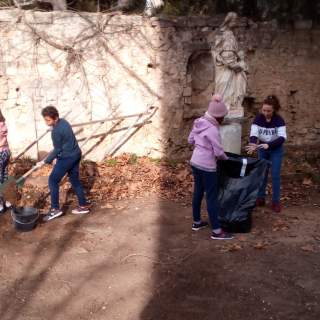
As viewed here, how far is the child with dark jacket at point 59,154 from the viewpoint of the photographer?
5.88 metres

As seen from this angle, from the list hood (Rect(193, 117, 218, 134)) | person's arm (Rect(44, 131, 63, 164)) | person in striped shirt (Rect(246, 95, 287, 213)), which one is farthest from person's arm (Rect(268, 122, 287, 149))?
person's arm (Rect(44, 131, 63, 164))

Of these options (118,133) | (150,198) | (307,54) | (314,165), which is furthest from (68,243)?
(307,54)

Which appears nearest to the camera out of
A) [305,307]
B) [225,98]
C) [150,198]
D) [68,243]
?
[305,307]

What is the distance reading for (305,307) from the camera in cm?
419

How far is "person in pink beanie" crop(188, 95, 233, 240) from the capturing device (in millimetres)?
5227

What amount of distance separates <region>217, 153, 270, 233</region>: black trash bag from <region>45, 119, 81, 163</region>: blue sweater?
1889mm

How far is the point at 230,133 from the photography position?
852cm

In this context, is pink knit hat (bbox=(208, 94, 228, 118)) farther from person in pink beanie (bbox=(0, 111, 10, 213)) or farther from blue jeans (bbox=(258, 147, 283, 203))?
person in pink beanie (bbox=(0, 111, 10, 213))

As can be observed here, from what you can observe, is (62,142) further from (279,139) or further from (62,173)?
(279,139)

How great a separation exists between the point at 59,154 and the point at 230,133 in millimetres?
3583

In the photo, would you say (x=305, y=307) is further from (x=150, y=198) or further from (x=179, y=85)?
(x=179, y=85)

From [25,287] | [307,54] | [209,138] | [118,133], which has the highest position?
[307,54]

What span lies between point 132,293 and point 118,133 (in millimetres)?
4662

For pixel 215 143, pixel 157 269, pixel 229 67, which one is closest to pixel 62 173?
pixel 157 269
